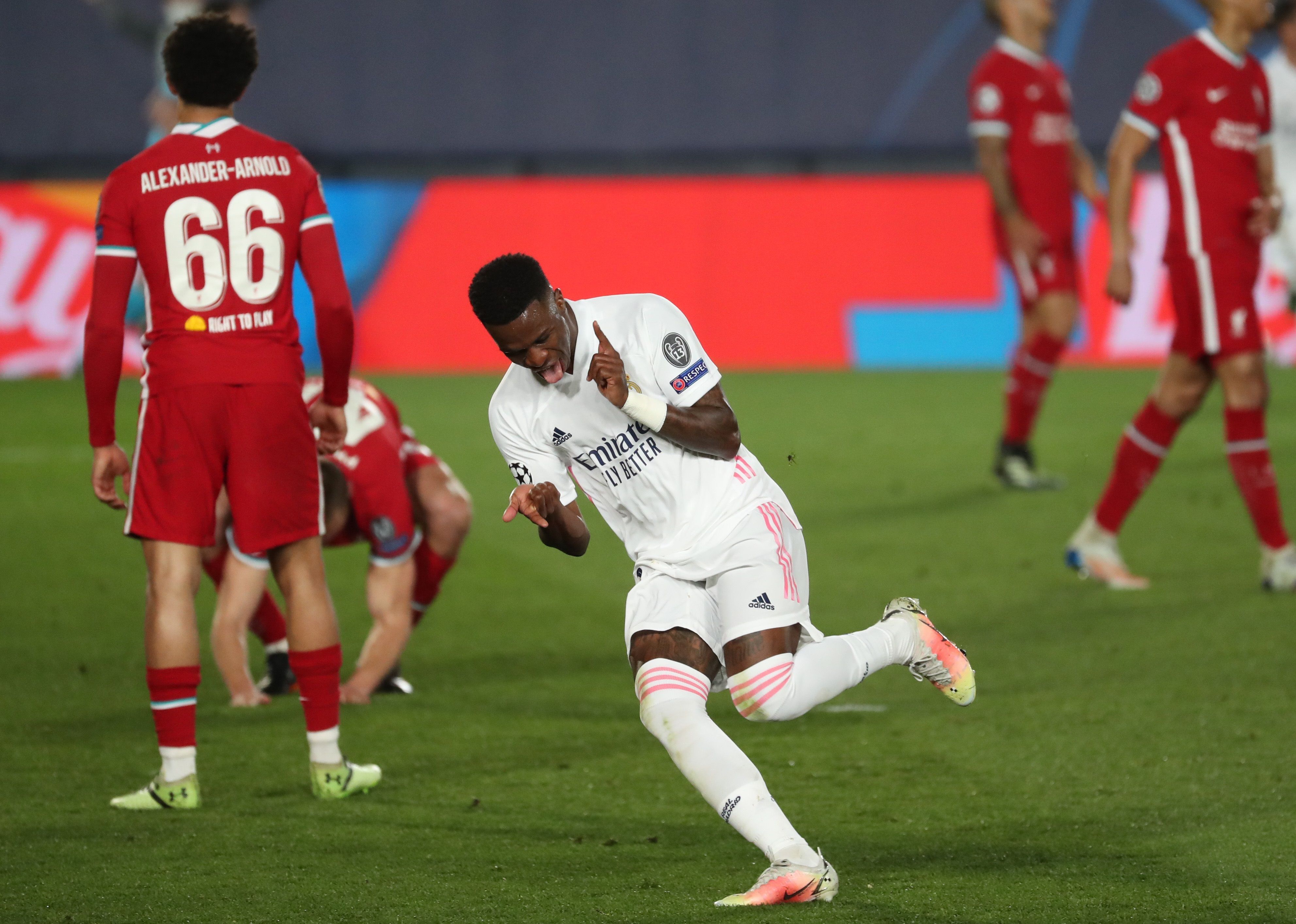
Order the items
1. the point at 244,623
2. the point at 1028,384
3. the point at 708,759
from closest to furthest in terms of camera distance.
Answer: the point at 708,759
the point at 244,623
the point at 1028,384

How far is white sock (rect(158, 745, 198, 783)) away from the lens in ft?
14.7

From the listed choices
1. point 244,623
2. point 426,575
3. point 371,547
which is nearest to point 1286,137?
point 426,575

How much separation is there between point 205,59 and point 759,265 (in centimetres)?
1101

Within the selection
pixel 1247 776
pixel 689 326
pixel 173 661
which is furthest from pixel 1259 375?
pixel 173 661

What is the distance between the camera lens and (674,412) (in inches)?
153

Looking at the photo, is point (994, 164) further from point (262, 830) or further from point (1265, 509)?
point (262, 830)

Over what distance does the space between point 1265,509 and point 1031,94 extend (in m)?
3.64

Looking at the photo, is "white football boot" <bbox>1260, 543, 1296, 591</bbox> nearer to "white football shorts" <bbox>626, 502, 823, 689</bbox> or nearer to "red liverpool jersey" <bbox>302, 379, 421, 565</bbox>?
"red liverpool jersey" <bbox>302, 379, 421, 565</bbox>

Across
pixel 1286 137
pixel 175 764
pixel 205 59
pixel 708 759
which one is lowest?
pixel 1286 137

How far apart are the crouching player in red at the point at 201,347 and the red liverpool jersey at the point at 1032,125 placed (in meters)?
5.86

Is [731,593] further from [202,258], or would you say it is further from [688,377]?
[202,258]

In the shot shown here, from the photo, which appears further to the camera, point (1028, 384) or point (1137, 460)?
point (1028, 384)

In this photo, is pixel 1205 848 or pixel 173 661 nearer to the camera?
pixel 1205 848

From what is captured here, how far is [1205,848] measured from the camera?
13.1ft
